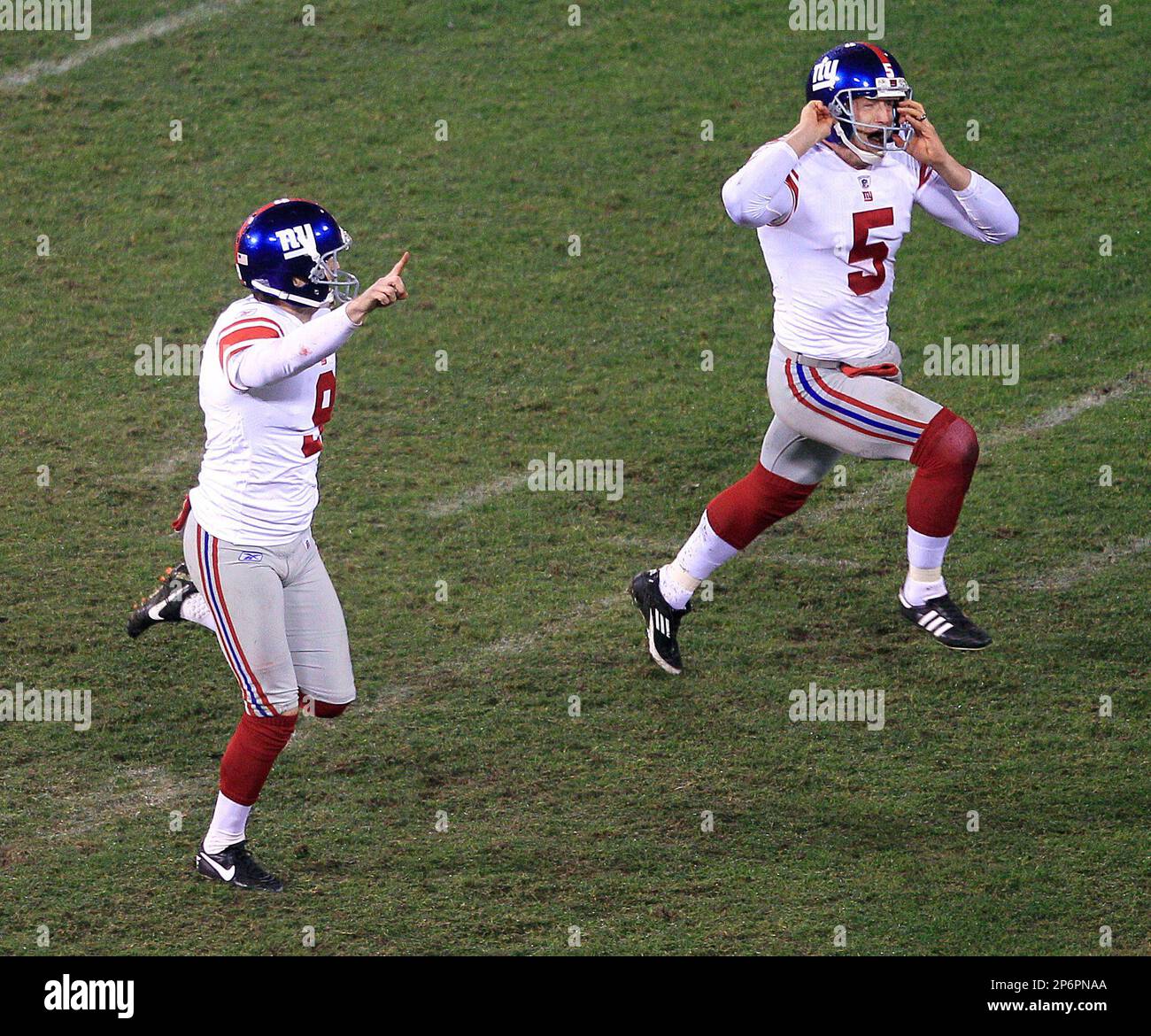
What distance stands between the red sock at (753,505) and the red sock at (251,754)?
1.87m

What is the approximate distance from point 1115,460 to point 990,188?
216cm

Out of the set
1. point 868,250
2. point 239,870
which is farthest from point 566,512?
point 239,870

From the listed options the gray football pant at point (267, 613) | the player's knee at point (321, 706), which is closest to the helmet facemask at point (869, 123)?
the gray football pant at point (267, 613)

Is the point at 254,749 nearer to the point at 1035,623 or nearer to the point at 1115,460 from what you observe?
the point at 1035,623

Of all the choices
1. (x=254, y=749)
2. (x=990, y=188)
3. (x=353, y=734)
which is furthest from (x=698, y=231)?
(x=254, y=749)

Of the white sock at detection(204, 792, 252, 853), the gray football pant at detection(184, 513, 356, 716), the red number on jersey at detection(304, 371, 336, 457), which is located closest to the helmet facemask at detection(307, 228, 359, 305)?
the red number on jersey at detection(304, 371, 336, 457)

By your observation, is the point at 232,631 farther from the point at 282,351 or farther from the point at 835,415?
the point at 835,415

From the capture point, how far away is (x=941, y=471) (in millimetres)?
5703

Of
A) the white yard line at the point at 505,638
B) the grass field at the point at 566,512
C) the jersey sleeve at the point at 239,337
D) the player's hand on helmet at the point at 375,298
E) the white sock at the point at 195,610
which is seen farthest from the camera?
the white sock at the point at 195,610

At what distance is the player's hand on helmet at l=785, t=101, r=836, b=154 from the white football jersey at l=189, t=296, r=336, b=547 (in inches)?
69.1

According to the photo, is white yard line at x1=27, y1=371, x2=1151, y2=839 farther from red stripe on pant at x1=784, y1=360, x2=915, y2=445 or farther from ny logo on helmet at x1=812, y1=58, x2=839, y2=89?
ny logo on helmet at x1=812, y1=58, x2=839, y2=89

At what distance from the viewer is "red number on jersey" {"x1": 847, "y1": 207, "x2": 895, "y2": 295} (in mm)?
5781

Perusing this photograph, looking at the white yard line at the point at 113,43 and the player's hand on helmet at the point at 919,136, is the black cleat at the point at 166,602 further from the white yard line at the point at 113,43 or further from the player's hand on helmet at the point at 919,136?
the white yard line at the point at 113,43

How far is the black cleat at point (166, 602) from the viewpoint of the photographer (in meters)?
6.19
